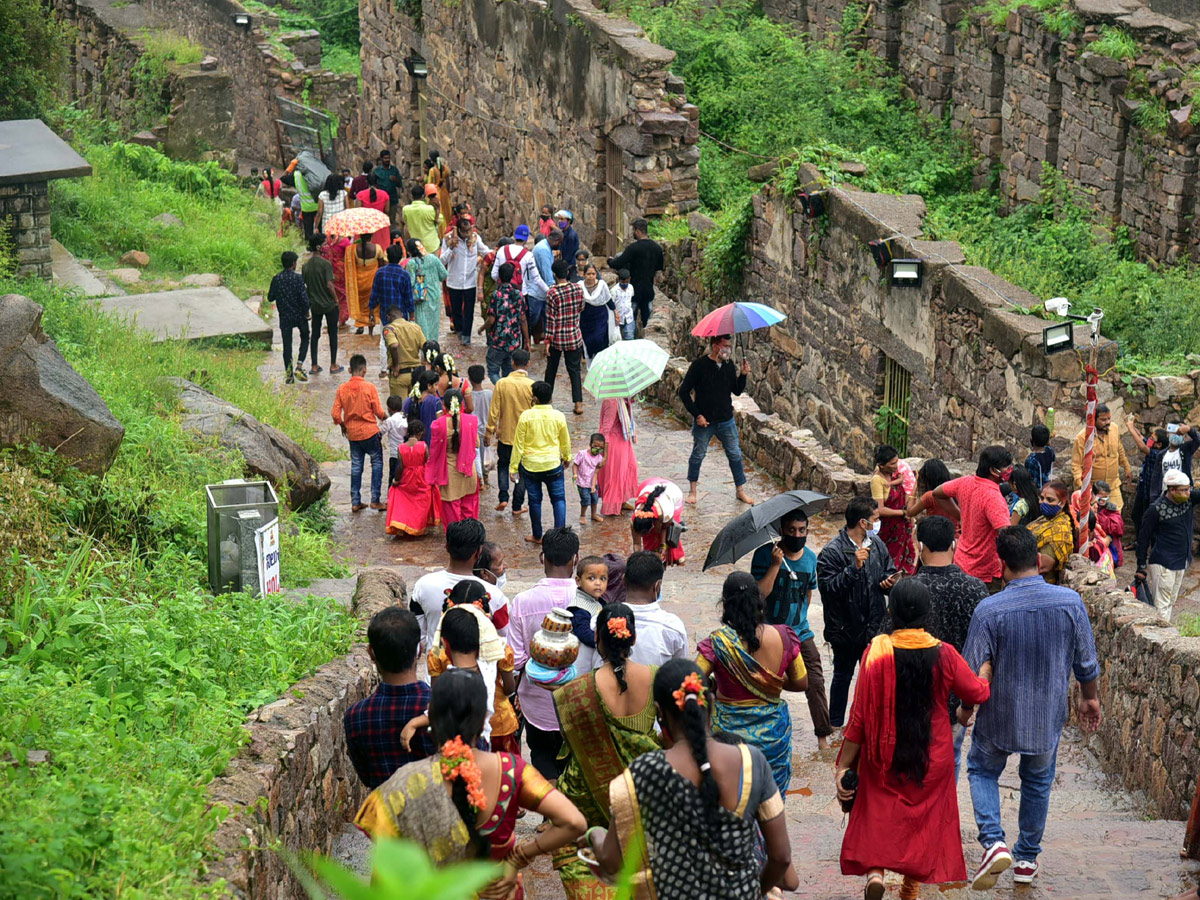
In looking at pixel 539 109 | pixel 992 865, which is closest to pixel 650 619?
pixel 992 865

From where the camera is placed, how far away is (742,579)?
18.3 feet

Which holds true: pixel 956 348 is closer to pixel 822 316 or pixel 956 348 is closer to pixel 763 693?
pixel 822 316

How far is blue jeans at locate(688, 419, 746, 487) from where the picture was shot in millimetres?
12094

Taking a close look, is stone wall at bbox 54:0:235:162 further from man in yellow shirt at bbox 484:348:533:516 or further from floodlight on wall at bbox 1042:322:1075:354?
floodlight on wall at bbox 1042:322:1075:354

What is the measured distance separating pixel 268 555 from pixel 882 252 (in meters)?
7.21

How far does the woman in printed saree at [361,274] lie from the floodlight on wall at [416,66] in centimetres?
874

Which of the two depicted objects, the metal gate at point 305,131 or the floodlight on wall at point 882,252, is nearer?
the floodlight on wall at point 882,252

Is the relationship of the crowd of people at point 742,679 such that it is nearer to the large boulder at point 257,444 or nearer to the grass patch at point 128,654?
the grass patch at point 128,654

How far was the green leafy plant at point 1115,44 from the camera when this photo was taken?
15305mm

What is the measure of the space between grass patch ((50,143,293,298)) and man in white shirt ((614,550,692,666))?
13.0m

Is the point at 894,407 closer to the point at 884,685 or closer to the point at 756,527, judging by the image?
the point at 756,527

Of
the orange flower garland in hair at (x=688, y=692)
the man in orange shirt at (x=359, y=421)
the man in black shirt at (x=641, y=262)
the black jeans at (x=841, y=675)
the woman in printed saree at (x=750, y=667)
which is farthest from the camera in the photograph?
the man in black shirt at (x=641, y=262)

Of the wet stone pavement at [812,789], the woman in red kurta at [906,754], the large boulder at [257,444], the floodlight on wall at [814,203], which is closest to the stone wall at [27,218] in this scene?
the wet stone pavement at [812,789]

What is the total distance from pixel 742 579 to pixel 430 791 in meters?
Answer: 1.64
